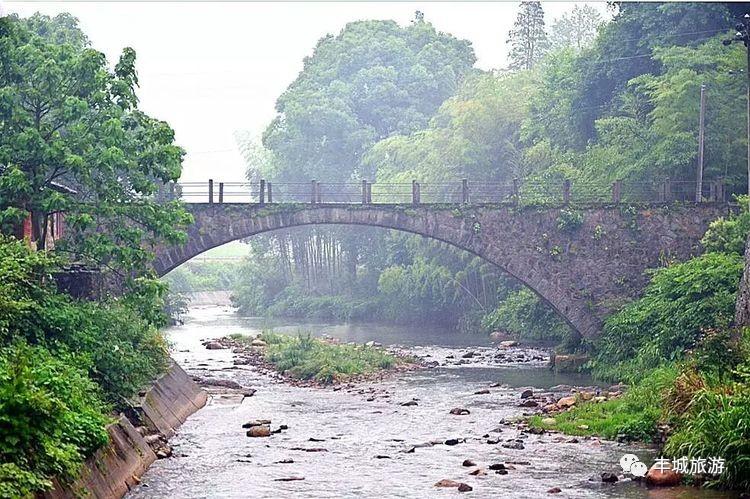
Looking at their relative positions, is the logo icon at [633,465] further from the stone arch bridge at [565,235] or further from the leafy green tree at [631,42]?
the leafy green tree at [631,42]

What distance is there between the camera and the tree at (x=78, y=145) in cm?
2275

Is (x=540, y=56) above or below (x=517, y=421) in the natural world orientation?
above

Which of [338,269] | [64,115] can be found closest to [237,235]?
[64,115]

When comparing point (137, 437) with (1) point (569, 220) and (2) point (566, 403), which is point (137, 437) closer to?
(2) point (566, 403)

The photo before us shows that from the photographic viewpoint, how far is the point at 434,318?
171 feet

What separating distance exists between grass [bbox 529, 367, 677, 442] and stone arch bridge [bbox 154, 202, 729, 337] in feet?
33.6

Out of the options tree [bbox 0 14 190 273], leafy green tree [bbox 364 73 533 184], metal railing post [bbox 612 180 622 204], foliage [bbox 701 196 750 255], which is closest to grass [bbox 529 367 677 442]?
foliage [bbox 701 196 750 255]

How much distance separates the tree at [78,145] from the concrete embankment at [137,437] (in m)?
3.01

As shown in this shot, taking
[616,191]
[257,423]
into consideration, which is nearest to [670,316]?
[616,191]

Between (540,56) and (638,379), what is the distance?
50867 millimetres

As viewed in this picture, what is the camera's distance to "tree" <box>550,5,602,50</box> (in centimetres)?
8544

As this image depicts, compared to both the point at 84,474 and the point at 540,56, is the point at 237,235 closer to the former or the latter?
the point at 84,474

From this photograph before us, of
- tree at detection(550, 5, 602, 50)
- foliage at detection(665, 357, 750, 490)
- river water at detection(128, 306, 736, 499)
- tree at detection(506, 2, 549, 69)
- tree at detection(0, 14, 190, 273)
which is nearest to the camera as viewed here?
foliage at detection(665, 357, 750, 490)

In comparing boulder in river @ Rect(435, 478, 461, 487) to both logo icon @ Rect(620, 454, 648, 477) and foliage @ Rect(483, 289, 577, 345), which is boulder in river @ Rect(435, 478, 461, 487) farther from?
foliage @ Rect(483, 289, 577, 345)
